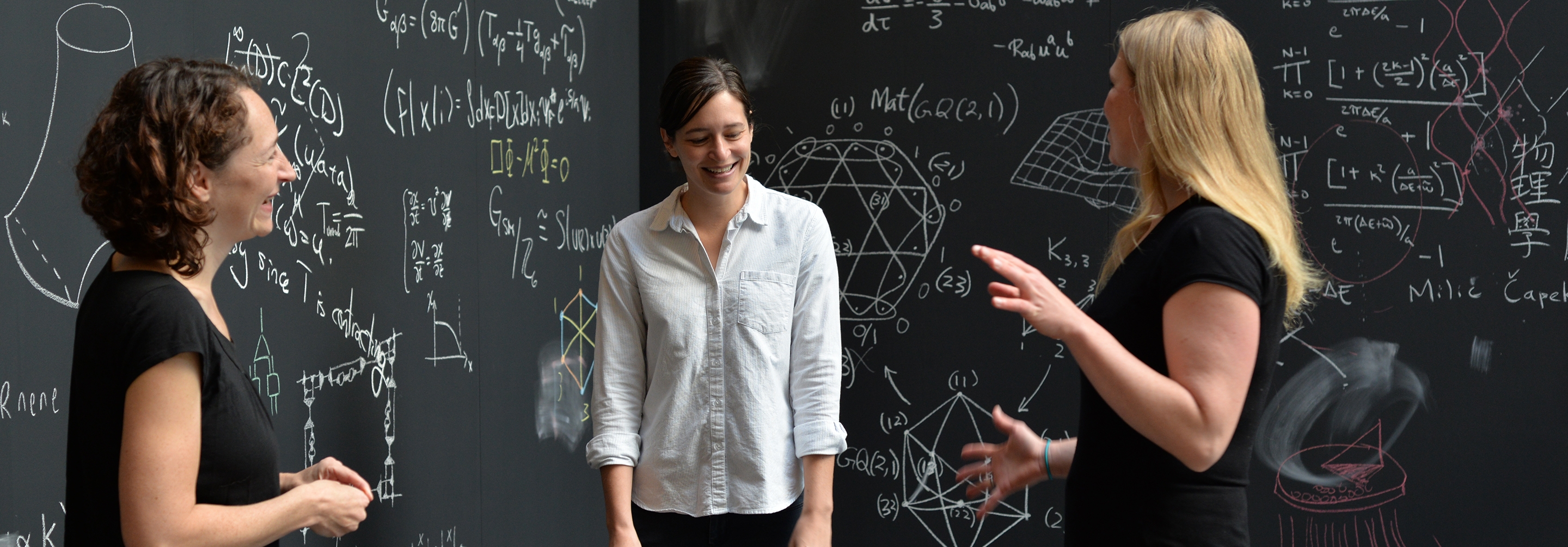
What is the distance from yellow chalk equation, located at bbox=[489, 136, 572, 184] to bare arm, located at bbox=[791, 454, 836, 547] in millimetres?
1165

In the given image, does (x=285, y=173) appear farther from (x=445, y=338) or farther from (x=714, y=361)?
(x=445, y=338)

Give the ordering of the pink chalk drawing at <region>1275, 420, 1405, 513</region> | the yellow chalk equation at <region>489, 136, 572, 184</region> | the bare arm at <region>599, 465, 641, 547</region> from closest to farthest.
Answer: the bare arm at <region>599, 465, 641, 547</region>
the yellow chalk equation at <region>489, 136, 572, 184</region>
the pink chalk drawing at <region>1275, 420, 1405, 513</region>

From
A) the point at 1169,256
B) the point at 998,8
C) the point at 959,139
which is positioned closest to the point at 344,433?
the point at 1169,256

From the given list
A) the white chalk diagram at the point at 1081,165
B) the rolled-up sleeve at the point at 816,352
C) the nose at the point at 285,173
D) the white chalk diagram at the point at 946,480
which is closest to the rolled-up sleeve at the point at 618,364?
→ the rolled-up sleeve at the point at 816,352

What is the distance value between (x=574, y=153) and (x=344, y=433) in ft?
3.85

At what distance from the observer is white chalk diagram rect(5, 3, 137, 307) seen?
4.66 ft

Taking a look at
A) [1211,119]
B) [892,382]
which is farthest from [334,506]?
[892,382]

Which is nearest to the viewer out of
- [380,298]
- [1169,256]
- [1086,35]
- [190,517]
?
[190,517]

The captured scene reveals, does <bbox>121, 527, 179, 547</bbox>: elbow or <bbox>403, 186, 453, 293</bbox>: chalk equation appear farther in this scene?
<bbox>403, 186, 453, 293</bbox>: chalk equation

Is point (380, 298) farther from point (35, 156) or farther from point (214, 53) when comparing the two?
point (35, 156)

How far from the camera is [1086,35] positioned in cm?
304

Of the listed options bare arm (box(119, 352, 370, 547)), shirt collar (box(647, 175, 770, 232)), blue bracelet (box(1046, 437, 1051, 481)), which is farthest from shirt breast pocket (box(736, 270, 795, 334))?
bare arm (box(119, 352, 370, 547))

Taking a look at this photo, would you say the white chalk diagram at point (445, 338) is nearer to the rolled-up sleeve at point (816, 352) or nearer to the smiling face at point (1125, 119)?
the rolled-up sleeve at point (816, 352)

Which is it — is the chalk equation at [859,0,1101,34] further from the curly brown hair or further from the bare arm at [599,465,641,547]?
the curly brown hair
